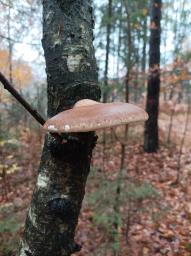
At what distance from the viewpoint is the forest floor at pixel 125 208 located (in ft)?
16.6

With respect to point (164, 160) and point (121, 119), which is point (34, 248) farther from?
point (164, 160)

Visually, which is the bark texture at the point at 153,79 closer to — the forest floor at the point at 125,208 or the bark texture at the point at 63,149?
the forest floor at the point at 125,208

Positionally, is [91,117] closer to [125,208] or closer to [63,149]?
[63,149]

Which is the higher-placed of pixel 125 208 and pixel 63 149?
pixel 63 149

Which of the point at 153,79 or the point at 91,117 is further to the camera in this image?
the point at 153,79

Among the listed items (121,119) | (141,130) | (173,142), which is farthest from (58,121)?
(141,130)

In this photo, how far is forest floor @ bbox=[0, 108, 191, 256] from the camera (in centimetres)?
507

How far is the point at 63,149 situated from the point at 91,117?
5.7 inches

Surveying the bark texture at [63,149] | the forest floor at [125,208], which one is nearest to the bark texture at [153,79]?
the forest floor at [125,208]

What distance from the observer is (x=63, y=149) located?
108 cm

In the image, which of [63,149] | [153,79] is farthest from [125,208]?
[63,149]

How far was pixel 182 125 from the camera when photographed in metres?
14.9

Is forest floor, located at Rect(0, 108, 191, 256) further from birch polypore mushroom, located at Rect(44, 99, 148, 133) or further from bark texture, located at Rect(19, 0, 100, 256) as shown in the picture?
birch polypore mushroom, located at Rect(44, 99, 148, 133)

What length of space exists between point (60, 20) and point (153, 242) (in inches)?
197
